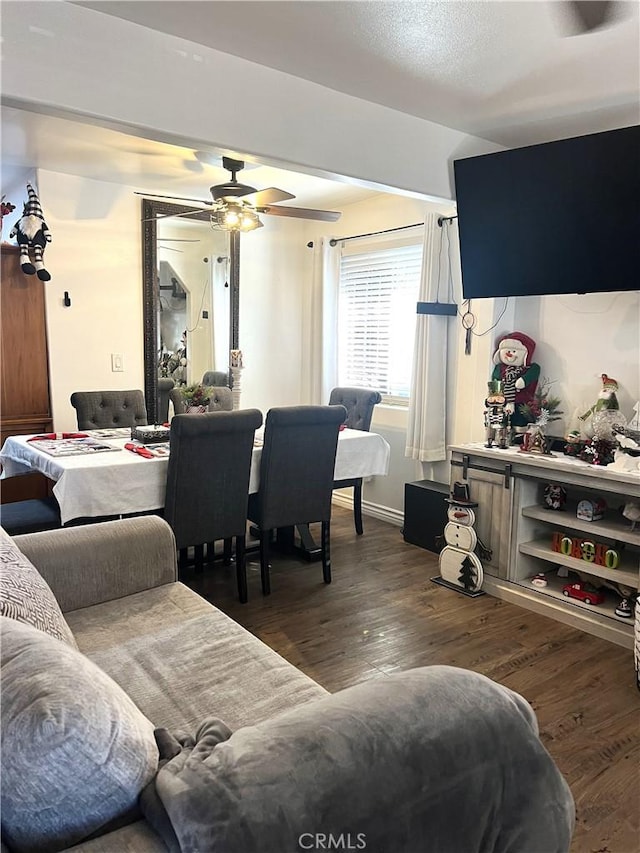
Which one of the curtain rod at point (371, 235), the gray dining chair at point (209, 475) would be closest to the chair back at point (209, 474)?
the gray dining chair at point (209, 475)

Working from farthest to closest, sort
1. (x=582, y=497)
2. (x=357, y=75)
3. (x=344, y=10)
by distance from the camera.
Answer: (x=582, y=497), (x=357, y=75), (x=344, y=10)

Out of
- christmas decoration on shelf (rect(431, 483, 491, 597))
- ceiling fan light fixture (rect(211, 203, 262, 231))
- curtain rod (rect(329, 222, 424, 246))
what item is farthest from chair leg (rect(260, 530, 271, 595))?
curtain rod (rect(329, 222, 424, 246))

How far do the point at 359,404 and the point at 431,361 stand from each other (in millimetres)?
608

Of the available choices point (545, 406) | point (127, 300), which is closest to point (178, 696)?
point (545, 406)

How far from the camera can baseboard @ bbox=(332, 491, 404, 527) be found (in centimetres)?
459

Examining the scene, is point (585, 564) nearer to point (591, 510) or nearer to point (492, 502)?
point (591, 510)

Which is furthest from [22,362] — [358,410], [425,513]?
[425,513]

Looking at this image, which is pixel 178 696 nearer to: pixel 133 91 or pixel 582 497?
pixel 133 91

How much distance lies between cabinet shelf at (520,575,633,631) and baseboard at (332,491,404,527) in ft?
4.70

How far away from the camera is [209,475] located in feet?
9.49

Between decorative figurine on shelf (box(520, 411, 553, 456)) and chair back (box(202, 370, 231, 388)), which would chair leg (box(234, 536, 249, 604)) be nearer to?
decorative figurine on shelf (box(520, 411, 553, 456))

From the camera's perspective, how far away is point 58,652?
958 millimetres

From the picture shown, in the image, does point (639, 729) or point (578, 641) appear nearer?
point (639, 729)

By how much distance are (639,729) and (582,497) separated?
1321mm
